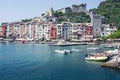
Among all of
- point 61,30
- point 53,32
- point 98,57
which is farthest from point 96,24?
point 98,57

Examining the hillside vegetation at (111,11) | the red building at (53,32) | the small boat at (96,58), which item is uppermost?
the hillside vegetation at (111,11)

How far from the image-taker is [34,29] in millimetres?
145375

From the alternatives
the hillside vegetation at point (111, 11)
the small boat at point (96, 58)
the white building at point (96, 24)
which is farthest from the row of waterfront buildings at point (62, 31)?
the small boat at point (96, 58)

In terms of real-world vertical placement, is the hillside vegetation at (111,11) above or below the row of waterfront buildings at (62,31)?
above

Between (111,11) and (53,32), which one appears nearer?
(53,32)

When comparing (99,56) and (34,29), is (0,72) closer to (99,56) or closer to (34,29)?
(99,56)

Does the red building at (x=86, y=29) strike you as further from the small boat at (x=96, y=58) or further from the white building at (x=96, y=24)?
the small boat at (x=96, y=58)

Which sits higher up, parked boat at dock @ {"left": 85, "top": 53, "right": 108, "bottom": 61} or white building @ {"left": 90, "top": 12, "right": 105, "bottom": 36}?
white building @ {"left": 90, "top": 12, "right": 105, "bottom": 36}

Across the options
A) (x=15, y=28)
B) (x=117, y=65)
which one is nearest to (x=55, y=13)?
(x=15, y=28)

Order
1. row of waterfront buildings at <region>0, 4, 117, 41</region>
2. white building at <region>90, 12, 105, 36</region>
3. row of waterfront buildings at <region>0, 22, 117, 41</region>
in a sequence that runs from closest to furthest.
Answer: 1. row of waterfront buildings at <region>0, 22, 117, 41</region>
2. row of waterfront buildings at <region>0, 4, 117, 41</region>
3. white building at <region>90, 12, 105, 36</region>

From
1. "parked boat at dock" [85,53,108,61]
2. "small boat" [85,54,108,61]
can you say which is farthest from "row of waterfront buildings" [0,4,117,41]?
"parked boat at dock" [85,53,108,61]

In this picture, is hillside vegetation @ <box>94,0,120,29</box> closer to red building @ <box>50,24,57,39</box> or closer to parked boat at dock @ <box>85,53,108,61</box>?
red building @ <box>50,24,57,39</box>

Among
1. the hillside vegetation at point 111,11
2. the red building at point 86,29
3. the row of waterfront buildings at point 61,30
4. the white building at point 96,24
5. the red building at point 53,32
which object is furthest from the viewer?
the hillside vegetation at point 111,11

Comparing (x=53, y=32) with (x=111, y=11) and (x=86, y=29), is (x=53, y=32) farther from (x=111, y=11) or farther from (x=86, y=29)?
(x=111, y=11)
